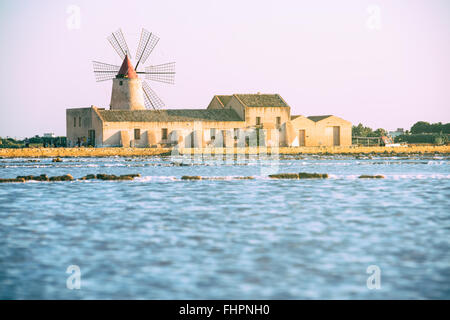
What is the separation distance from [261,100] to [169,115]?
28.6 feet

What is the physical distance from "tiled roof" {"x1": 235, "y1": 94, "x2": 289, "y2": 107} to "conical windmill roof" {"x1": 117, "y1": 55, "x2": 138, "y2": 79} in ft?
31.0

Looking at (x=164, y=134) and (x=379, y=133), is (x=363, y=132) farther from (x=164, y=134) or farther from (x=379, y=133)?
(x=164, y=134)

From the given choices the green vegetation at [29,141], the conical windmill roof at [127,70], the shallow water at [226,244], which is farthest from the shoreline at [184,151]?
the shallow water at [226,244]

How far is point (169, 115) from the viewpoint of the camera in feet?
193

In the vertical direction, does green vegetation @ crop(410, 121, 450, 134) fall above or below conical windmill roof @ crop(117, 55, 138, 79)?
below

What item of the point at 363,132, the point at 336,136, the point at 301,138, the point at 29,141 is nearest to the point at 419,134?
the point at 363,132

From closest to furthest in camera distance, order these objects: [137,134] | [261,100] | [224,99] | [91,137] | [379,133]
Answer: [137,134] → [91,137] → [261,100] → [224,99] → [379,133]

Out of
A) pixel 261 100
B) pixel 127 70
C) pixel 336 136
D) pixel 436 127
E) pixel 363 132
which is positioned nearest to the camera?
pixel 127 70

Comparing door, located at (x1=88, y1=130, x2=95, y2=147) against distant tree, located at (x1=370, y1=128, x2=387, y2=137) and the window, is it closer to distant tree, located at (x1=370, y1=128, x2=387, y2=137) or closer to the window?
the window

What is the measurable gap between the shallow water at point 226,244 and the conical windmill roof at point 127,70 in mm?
37869

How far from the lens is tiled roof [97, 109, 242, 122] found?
56.2m

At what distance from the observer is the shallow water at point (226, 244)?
912cm

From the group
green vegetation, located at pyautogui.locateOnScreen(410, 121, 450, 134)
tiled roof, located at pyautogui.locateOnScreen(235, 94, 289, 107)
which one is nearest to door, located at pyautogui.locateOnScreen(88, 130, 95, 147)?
tiled roof, located at pyautogui.locateOnScreen(235, 94, 289, 107)
